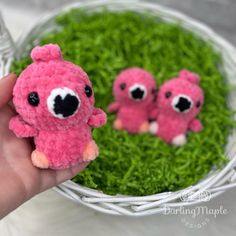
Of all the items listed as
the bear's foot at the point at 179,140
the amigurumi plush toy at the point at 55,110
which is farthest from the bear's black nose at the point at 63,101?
the bear's foot at the point at 179,140

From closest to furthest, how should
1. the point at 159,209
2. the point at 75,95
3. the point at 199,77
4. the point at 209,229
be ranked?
the point at 75,95
the point at 159,209
the point at 209,229
the point at 199,77

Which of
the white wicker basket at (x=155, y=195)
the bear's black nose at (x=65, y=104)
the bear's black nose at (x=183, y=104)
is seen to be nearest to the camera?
the bear's black nose at (x=65, y=104)

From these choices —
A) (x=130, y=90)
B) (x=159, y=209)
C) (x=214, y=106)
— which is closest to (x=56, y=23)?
(x=130, y=90)

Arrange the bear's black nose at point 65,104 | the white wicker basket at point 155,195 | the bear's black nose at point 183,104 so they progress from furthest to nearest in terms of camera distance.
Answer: the bear's black nose at point 183,104 → the white wicker basket at point 155,195 → the bear's black nose at point 65,104

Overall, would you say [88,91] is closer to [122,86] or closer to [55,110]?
[55,110]

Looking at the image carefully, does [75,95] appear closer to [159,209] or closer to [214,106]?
[159,209]

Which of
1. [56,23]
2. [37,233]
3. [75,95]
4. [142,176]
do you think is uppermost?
[56,23]

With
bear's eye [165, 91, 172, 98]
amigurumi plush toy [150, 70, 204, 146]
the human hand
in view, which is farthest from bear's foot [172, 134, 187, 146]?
the human hand

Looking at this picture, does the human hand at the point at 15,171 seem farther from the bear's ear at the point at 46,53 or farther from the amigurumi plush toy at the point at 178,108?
the amigurumi plush toy at the point at 178,108
